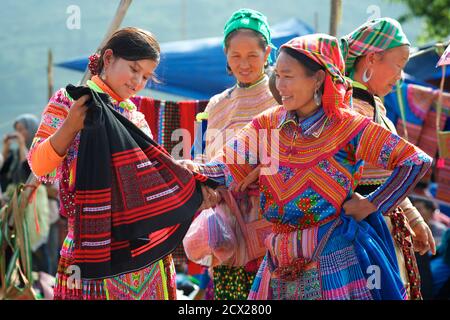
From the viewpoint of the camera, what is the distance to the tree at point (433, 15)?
49.3ft

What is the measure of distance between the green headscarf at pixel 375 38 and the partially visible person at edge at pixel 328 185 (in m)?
0.56

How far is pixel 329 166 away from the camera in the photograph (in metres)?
3.20

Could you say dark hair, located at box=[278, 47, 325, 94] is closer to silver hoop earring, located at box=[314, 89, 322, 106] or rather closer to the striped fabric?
silver hoop earring, located at box=[314, 89, 322, 106]

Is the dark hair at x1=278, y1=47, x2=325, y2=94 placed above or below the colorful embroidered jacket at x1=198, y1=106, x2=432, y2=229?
above

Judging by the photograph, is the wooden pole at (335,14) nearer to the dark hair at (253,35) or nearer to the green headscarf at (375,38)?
the dark hair at (253,35)

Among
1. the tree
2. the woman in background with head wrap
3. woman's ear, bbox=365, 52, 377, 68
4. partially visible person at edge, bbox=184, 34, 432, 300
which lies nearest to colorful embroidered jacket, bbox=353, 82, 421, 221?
woman's ear, bbox=365, 52, 377, 68

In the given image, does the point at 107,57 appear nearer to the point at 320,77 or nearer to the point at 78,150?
the point at 78,150

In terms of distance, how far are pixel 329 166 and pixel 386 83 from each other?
2.72 ft

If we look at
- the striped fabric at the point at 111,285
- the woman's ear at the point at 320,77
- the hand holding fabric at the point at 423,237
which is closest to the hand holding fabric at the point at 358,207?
the woman's ear at the point at 320,77

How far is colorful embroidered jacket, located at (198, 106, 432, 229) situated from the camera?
3160 millimetres

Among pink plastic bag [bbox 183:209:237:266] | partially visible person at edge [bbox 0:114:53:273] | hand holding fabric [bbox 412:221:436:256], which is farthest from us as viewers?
partially visible person at edge [bbox 0:114:53:273]

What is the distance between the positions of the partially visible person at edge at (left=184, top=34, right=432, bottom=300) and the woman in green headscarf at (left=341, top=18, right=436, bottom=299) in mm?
385

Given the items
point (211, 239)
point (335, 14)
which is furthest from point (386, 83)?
point (335, 14)

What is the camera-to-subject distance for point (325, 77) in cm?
322
